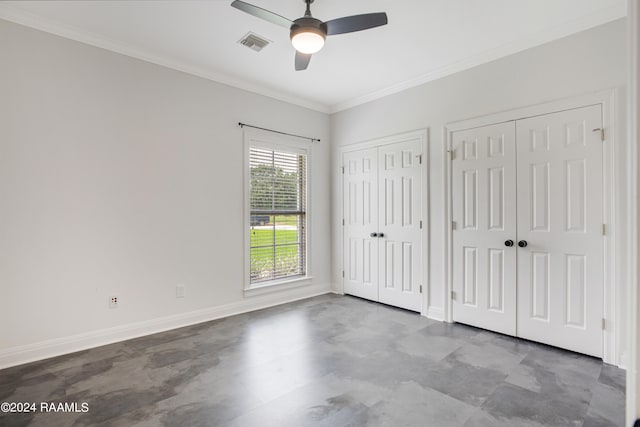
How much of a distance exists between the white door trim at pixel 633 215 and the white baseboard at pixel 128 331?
359cm

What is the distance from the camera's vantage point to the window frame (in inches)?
157

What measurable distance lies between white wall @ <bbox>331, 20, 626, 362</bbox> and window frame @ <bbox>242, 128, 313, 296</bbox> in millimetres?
810

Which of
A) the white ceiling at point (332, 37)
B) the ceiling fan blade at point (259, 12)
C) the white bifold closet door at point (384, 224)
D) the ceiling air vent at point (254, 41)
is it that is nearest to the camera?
the ceiling fan blade at point (259, 12)

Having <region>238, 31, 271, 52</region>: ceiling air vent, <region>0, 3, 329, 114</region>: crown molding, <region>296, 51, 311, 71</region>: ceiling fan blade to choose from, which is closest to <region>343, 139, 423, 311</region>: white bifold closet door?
<region>0, 3, 329, 114</region>: crown molding

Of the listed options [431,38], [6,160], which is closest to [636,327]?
[431,38]

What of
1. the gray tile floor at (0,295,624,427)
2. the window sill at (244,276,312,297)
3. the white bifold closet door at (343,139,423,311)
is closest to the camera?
the gray tile floor at (0,295,624,427)

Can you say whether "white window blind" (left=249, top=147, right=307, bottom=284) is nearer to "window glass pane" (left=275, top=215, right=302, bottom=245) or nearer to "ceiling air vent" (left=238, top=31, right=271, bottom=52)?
"window glass pane" (left=275, top=215, right=302, bottom=245)

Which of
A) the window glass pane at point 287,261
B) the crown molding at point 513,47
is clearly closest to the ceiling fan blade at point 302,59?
the crown molding at point 513,47

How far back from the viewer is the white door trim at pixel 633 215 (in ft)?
3.25

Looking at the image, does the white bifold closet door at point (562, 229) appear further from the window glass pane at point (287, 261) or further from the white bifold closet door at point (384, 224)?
the window glass pane at point (287, 261)

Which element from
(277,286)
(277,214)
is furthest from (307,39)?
(277,286)

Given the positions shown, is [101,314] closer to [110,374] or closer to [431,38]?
[110,374]

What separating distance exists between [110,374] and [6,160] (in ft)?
6.38

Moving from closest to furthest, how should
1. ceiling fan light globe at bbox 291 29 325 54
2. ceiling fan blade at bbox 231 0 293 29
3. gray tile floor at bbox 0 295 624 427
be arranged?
gray tile floor at bbox 0 295 624 427 → ceiling fan blade at bbox 231 0 293 29 → ceiling fan light globe at bbox 291 29 325 54
